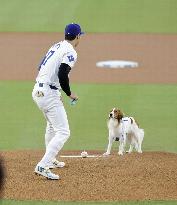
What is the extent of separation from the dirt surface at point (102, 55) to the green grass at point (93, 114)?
1.28 m

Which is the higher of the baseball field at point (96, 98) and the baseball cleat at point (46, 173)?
the baseball field at point (96, 98)

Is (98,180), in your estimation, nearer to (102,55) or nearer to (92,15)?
(102,55)

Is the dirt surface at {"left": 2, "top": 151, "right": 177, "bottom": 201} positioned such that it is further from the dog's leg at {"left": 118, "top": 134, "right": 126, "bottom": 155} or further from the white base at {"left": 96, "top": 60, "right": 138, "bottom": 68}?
the white base at {"left": 96, "top": 60, "right": 138, "bottom": 68}

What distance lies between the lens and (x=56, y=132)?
11.1 metres

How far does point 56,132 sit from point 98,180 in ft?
3.10

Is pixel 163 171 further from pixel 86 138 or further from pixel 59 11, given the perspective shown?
pixel 59 11

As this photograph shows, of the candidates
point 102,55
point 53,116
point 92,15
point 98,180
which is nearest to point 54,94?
point 53,116

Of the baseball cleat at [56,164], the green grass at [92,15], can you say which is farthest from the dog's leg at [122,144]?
the green grass at [92,15]

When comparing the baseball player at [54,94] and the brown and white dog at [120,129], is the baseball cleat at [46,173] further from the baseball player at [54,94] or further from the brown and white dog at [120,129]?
the brown and white dog at [120,129]

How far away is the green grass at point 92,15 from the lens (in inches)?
1230

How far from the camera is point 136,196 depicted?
10266mm

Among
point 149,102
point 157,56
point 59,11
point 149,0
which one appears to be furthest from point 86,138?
point 149,0

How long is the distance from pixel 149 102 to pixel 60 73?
360 inches

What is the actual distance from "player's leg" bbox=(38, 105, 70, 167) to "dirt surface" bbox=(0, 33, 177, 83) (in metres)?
11.2
